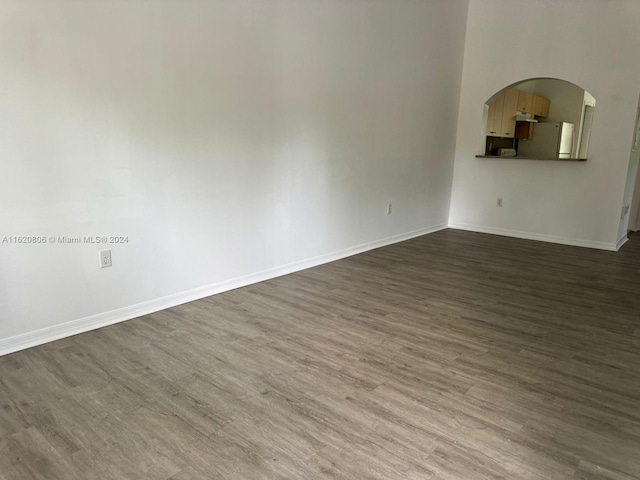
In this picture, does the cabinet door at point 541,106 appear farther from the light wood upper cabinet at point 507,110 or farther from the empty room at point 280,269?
the empty room at point 280,269

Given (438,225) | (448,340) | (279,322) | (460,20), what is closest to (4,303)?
(279,322)

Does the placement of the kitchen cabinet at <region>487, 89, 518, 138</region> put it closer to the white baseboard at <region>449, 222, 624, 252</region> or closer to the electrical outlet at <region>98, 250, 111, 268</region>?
the white baseboard at <region>449, 222, 624, 252</region>

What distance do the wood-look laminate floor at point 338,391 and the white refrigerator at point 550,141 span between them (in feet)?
17.7

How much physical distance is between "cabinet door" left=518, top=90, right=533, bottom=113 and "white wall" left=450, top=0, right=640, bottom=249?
151 centimetres

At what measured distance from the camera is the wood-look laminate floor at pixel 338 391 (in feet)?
5.29

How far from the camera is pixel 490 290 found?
3.60m

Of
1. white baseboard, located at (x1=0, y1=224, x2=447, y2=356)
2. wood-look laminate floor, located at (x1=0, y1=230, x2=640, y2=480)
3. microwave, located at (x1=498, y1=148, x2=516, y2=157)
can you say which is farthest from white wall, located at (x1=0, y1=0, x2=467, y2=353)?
microwave, located at (x1=498, y1=148, x2=516, y2=157)

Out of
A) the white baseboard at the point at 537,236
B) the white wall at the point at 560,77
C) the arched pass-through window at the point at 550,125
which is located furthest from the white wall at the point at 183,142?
the arched pass-through window at the point at 550,125

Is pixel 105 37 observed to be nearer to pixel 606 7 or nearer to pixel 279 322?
pixel 279 322

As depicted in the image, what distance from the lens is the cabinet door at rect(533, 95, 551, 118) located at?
7.66 meters

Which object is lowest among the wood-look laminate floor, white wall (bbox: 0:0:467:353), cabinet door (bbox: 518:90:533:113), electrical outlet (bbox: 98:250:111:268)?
the wood-look laminate floor

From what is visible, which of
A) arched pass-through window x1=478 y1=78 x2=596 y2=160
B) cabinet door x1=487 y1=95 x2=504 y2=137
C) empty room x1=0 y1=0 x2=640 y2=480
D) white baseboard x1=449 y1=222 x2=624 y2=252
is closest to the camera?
empty room x1=0 y1=0 x2=640 y2=480

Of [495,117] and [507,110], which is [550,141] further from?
[495,117]

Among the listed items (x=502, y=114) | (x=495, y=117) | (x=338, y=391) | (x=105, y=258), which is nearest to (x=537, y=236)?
(x=495, y=117)
